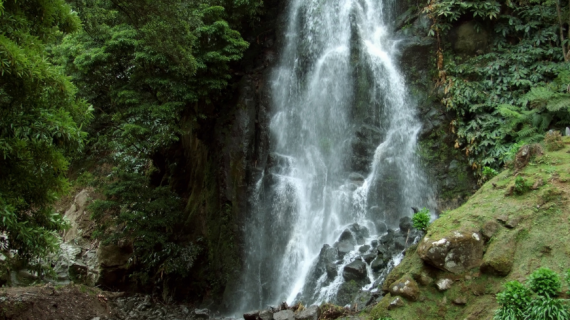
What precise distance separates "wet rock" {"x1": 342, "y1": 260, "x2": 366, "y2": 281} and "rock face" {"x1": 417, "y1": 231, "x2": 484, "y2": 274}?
3539 mm

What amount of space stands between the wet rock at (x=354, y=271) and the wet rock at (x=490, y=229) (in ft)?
12.7

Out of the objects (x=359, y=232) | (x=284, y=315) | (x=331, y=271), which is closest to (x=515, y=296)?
(x=284, y=315)

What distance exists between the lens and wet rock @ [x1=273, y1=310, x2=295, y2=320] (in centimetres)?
762

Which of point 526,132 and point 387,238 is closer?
point 526,132

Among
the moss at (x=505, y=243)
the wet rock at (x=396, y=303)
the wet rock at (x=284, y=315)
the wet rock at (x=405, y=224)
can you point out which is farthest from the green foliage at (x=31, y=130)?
the wet rock at (x=405, y=224)

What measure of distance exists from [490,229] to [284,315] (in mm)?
4171

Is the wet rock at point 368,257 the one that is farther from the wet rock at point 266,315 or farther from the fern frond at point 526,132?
the fern frond at point 526,132

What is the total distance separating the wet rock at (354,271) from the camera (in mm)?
9273

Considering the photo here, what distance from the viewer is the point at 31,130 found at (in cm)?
485

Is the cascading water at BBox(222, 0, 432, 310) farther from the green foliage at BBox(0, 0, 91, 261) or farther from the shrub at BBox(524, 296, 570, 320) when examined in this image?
the green foliage at BBox(0, 0, 91, 261)

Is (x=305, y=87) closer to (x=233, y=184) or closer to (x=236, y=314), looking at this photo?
(x=233, y=184)

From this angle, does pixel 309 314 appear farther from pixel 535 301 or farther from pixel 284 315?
pixel 535 301

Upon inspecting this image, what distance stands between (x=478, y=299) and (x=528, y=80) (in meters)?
8.03

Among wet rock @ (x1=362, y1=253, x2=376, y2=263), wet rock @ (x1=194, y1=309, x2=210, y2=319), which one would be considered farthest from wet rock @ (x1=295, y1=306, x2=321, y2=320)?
wet rock @ (x1=194, y1=309, x2=210, y2=319)
